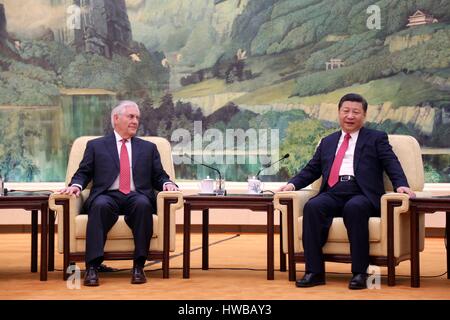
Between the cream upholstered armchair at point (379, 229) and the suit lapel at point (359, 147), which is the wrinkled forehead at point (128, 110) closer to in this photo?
the cream upholstered armchair at point (379, 229)

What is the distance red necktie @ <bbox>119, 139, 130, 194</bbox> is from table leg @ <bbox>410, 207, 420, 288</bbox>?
178cm

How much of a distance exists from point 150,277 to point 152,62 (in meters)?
4.32

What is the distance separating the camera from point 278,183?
907 cm

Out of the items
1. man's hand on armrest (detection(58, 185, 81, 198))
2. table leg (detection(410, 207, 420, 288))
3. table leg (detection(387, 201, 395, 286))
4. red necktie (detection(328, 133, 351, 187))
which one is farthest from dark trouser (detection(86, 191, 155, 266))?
table leg (detection(410, 207, 420, 288))

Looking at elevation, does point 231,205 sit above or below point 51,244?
above

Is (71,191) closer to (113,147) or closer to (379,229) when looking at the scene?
(113,147)

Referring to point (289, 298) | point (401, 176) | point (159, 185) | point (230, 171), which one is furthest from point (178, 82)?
point (289, 298)

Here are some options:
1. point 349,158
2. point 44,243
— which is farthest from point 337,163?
point 44,243

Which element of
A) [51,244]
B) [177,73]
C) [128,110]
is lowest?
[51,244]

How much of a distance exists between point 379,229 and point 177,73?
15.5ft

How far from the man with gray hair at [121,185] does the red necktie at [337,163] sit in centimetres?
98

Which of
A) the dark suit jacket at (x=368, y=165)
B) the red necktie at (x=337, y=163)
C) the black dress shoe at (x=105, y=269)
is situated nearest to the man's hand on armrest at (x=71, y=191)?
the black dress shoe at (x=105, y=269)

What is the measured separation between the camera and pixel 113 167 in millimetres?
5574

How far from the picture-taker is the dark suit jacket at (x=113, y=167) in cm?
553
